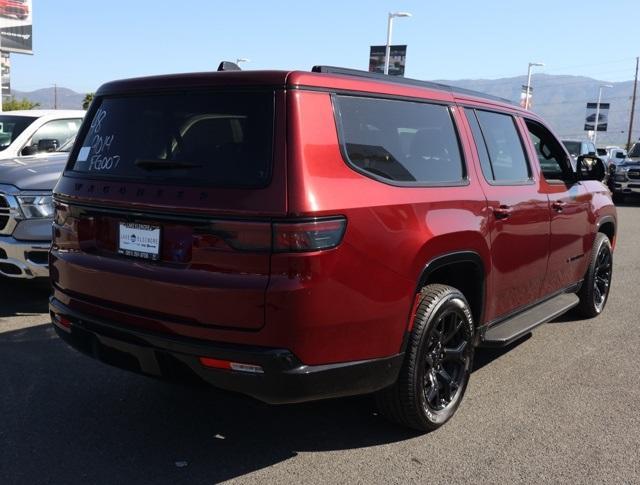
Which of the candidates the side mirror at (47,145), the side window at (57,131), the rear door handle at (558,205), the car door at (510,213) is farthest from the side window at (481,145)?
the side window at (57,131)

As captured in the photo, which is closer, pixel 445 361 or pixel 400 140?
pixel 400 140

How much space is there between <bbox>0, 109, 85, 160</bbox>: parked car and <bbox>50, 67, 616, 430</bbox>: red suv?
15.9 ft

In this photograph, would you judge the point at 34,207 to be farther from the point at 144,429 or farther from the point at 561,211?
the point at 561,211

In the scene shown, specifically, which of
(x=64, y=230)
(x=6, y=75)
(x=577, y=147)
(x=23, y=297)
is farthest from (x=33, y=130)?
(x=6, y=75)

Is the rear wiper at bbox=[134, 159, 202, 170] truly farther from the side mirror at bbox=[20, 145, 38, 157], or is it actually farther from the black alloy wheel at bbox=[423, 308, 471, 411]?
the side mirror at bbox=[20, 145, 38, 157]

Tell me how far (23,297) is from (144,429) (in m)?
3.38

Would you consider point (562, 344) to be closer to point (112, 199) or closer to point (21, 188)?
point (112, 199)

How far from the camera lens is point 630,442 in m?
3.54

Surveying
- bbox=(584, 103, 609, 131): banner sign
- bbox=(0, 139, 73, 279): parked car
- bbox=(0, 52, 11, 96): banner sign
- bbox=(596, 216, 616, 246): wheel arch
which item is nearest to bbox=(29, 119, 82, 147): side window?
bbox=(0, 139, 73, 279): parked car

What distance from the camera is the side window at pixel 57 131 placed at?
8.16 meters

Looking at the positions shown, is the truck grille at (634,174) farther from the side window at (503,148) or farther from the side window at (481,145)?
the side window at (481,145)

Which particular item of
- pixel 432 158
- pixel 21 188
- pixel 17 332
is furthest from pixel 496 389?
pixel 21 188

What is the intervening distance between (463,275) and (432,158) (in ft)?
2.45

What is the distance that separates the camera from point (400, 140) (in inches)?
134
